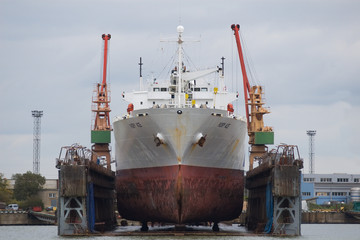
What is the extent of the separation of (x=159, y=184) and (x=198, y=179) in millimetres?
2213

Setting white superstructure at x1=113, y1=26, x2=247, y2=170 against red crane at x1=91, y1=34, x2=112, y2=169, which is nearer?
white superstructure at x1=113, y1=26, x2=247, y2=170

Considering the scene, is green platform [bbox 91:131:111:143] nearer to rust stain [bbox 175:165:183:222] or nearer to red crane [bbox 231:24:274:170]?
red crane [bbox 231:24:274:170]

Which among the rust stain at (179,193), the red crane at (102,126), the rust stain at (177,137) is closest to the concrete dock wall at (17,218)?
the red crane at (102,126)

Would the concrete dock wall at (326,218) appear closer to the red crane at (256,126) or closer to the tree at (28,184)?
the red crane at (256,126)

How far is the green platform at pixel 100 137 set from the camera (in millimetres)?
66812

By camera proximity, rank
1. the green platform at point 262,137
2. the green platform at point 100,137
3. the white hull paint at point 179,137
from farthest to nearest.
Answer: the green platform at point 262,137, the green platform at point 100,137, the white hull paint at point 179,137

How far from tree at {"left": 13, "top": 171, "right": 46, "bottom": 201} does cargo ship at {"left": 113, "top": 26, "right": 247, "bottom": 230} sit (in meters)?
60.6

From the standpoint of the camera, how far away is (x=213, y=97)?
5481 cm

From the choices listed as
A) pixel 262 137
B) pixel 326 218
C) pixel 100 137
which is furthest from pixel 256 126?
pixel 326 218

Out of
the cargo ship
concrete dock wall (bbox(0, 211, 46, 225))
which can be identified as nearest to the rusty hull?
the cargo ship

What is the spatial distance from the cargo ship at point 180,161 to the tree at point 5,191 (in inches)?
2354

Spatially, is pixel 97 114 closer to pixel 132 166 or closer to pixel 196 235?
pixel 132 166

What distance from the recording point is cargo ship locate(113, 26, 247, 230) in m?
43.0

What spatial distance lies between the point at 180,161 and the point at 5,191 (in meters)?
71.6
